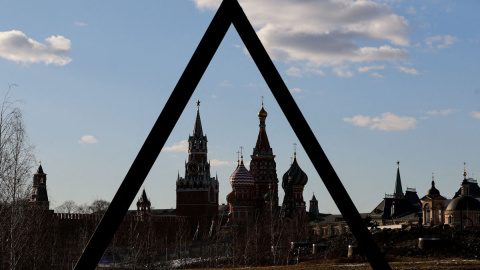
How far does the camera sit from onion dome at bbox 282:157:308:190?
305 ft

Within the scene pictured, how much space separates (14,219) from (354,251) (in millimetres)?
18172

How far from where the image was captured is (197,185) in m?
114

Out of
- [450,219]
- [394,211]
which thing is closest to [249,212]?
[394,211]

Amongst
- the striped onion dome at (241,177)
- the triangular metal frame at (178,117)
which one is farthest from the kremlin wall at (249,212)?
the triangular metal frame at (178,117)

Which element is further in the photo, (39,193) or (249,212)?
(249,212)

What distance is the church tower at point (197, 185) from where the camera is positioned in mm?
112375

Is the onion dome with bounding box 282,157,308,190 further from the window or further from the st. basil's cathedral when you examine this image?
the window

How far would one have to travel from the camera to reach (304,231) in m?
67.3

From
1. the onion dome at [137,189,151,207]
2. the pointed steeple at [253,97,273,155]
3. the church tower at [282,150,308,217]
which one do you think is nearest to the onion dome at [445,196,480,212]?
the church tower at [282,150,308,217]

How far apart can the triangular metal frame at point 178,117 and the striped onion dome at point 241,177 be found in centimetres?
8584

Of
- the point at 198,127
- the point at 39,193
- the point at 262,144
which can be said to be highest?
the point at 198,127

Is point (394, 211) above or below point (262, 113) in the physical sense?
below

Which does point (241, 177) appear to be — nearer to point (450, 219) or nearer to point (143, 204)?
point (143, 204)

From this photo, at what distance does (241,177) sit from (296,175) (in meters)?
7.65
